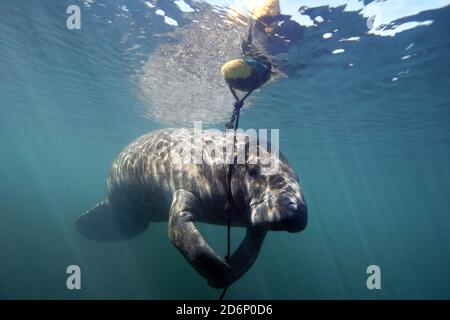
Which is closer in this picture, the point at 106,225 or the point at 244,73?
the point at 244,73

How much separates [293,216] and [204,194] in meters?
1.83

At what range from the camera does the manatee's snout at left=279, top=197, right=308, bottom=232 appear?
3.78 metres

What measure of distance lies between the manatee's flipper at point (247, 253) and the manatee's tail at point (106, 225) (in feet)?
16.4

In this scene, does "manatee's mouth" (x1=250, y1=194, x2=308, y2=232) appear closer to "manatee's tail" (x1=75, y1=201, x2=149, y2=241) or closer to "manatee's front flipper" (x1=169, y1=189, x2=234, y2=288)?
"manatee's front flipper" (x1=169, y1=189, x2=234, y2=288)

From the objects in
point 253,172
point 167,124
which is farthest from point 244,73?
point 167,124

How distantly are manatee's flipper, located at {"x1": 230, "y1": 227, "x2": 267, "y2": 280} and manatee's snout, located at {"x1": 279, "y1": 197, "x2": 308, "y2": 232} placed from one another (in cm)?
111

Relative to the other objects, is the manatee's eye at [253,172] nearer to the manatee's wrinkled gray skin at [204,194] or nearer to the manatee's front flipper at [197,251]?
the manatee's wrinkled gray skin at [204,194]

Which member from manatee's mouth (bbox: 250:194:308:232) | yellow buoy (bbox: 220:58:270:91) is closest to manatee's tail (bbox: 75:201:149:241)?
yellow buoy (bbox: 220:58:270:91)

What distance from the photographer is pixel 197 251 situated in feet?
12.5

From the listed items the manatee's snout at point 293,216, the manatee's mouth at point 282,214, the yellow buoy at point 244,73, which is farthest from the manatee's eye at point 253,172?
the yellow buoy at point 244,73

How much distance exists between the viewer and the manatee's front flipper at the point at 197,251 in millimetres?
3736

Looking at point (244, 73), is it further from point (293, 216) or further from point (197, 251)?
point (197, 251)

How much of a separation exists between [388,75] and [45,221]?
26.9 meters
